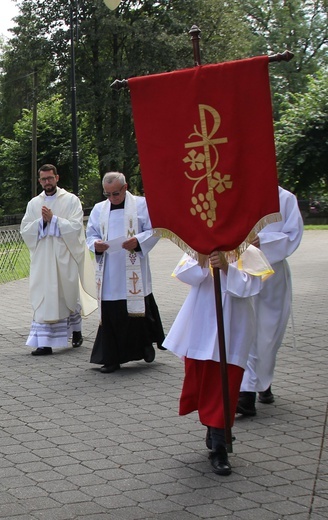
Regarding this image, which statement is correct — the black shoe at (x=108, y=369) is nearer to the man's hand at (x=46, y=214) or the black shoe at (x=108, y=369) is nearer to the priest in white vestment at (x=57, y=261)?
the priest in white vestment at (x=57, y=261)

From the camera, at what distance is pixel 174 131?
5.27 meters

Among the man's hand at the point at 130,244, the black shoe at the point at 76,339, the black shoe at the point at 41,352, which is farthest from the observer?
the black shoe at the point at 76,339

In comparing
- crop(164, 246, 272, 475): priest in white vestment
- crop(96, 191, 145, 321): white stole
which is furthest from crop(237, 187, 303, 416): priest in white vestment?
crop(96, 191, 145, 321): white stole

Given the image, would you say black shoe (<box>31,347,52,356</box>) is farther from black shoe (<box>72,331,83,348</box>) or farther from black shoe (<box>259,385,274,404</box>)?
Answer: black shoe (<box>259,385,274,404</box>)

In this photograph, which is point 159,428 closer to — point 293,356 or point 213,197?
point 213,197

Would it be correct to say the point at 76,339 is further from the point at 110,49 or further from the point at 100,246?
the point at 110,49

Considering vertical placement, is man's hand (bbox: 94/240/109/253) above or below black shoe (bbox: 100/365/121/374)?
above

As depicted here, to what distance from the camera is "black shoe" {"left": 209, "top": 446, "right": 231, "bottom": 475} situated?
5.38 m

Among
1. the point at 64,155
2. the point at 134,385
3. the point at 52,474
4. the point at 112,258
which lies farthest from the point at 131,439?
the point at 64,155

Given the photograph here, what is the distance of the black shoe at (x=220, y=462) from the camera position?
5383mm

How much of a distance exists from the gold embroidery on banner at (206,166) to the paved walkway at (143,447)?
1531 mm

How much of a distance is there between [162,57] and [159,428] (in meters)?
36.3

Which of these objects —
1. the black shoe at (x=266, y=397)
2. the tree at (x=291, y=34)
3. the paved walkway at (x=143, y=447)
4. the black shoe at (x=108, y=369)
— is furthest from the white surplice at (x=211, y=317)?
the tree at (x=291, y=34)

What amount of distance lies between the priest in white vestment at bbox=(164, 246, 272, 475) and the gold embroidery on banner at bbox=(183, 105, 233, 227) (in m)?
0.30
